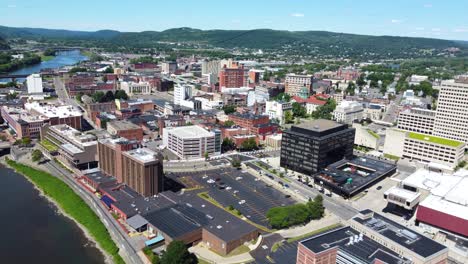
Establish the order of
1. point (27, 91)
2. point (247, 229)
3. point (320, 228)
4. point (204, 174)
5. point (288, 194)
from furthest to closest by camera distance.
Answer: point (27, 91)
point (204, 174)
point (288, 194)
point (320, 228)
point (247, 229)

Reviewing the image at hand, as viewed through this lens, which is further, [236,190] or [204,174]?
[204,174]

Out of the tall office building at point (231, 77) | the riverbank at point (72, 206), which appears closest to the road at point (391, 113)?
the tall office building at point (231, 77)

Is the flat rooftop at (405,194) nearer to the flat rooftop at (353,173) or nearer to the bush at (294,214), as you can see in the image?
the flat rooftop at (353,173)

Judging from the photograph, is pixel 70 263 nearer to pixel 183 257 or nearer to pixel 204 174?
pixel 183 257

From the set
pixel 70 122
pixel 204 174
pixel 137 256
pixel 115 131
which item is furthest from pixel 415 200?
pixel 70 122

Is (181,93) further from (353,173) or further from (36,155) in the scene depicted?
(353,173)

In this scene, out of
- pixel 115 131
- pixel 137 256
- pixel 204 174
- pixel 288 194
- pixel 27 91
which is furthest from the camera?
pixel 27 91

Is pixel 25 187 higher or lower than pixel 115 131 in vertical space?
lower
